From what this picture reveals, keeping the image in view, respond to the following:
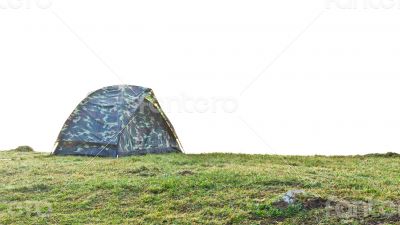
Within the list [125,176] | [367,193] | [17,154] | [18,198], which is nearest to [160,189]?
[125,176]

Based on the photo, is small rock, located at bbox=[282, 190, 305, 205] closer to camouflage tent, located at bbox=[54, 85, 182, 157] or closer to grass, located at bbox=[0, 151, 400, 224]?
grass, located at bbox=[0, 151, 400, 224]

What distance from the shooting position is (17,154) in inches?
935

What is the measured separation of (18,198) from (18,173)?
352 cm

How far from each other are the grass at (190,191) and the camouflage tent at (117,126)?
250 cm

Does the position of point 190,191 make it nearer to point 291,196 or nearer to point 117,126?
point 291,196

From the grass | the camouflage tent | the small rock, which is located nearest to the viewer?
the grass

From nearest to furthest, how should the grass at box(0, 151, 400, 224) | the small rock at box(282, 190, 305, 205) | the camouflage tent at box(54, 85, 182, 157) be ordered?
the grass at box(0, 151, 400, 224), the small rock at box(282, 190, 305, 205), the camouflage tent at box(54, 85, 182, 157)

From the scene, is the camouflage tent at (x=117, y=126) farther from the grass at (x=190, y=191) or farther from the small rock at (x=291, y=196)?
the small rock at (x=291, y=196)

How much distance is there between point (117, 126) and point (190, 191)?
8.73 meters

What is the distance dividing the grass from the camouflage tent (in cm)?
250

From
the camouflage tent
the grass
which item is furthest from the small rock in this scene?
the camouflage tent

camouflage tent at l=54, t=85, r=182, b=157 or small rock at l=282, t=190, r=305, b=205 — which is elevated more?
camouflage tent at l=54, t=85, r=182, b=157

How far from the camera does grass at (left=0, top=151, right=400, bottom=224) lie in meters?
11.8

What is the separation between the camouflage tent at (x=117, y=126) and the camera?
21.5 metres
